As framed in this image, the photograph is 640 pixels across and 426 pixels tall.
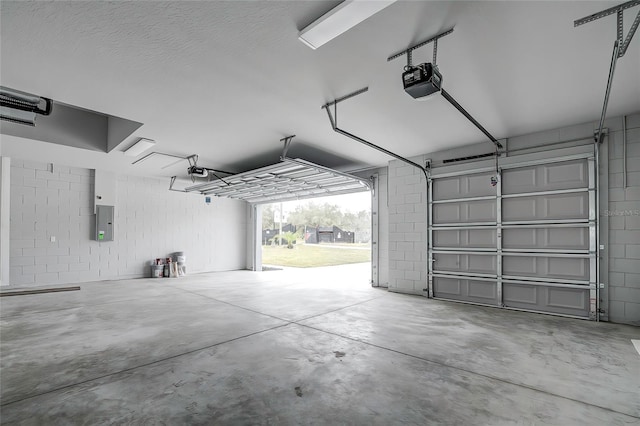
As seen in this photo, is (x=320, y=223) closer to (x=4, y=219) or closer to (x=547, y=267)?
(x=4, y=219)

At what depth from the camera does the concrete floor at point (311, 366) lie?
2275 mm

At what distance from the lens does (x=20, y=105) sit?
12.9 feet

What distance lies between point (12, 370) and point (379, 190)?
7.31 m

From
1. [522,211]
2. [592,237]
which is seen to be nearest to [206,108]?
[522,211]

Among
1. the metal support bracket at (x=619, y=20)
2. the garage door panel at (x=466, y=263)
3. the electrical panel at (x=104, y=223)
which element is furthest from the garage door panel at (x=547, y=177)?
the electrical panel at (x=104, y=223)

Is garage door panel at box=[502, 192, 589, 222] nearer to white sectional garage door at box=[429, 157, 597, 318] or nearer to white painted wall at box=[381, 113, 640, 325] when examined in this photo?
white sectional garage door at box=[429, 157, 597, 318]

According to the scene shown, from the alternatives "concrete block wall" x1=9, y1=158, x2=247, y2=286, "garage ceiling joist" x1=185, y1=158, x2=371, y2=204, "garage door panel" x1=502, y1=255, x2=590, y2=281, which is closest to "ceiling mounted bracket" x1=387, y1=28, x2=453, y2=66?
"garage ceiling joist" x1=185, y1=158, x2=371, y2=204

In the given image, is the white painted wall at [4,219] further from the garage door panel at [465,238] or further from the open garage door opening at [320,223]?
the open garage door opening at [320,223]

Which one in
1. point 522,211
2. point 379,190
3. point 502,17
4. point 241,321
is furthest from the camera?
point 379,190

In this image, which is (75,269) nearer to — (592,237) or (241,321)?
(241,321)

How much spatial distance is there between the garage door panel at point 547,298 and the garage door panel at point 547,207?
122 centimetres

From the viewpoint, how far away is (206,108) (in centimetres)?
446

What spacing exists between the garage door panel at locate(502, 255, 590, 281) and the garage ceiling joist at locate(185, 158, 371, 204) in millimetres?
3863

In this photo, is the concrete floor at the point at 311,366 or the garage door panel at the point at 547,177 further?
the garage door panel at the point at 547,177
